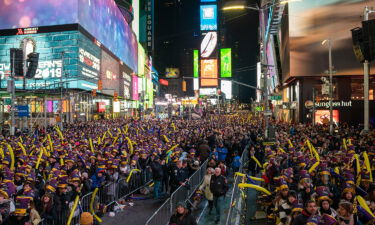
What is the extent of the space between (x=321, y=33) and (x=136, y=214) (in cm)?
3479

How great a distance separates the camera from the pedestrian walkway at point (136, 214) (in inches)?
374

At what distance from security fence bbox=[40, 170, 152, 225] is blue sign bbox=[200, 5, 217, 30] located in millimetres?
93680

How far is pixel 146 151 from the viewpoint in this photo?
44.7 feet

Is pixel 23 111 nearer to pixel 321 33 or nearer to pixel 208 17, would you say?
pixel 321 33

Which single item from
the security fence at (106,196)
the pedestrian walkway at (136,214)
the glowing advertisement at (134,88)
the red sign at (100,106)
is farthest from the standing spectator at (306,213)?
the glowing advertisement at (134,88)

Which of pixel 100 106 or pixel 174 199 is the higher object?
pixel 100 106

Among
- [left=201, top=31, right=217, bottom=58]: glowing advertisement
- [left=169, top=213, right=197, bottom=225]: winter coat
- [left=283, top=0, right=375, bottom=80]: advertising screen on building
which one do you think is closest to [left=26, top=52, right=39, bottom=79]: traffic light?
[left=169, top=213, right=197, bottom=225]: winter coat

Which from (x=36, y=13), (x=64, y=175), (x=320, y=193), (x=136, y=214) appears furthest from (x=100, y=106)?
(x=320, y=193)

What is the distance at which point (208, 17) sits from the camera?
338ft

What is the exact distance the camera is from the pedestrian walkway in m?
9.50

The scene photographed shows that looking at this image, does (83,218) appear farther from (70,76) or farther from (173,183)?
(70,76)

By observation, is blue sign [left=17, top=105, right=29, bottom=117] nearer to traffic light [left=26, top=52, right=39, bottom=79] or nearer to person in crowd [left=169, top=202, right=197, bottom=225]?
traffic light [left=26, top=52, right=39, bottom=79]

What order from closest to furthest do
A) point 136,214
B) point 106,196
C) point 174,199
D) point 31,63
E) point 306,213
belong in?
point 306,213 → point 174,199 → point 136,214 → point 106,196 → point 31,63

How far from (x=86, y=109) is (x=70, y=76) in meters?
10.9
